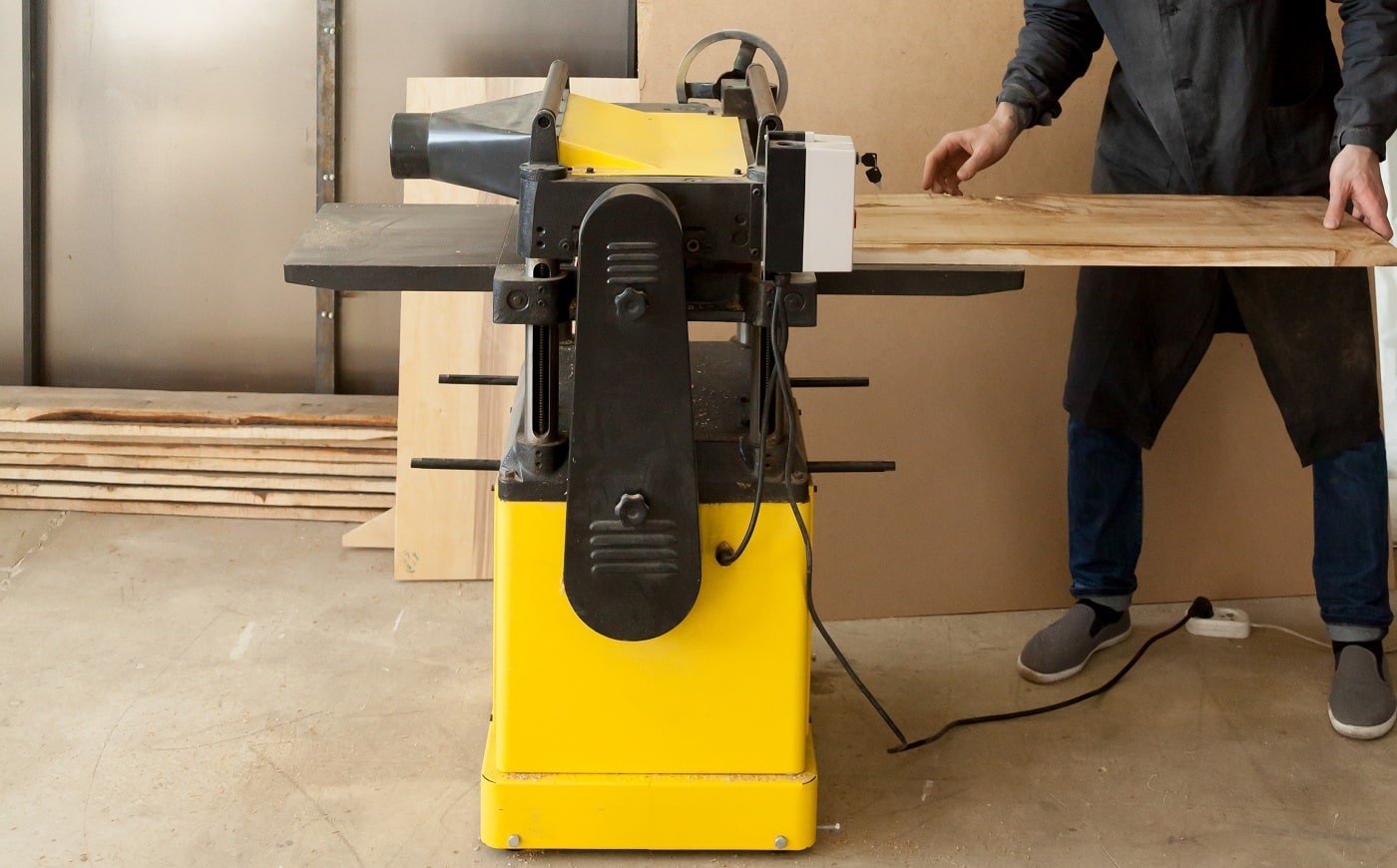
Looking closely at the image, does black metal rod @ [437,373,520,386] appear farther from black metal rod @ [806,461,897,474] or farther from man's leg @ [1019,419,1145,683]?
man's leg @ [1019,419,1145,683]

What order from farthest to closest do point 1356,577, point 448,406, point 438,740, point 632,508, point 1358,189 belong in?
point 448,406, point 1356,577, point 438,740, point 1358,189, point 632,508

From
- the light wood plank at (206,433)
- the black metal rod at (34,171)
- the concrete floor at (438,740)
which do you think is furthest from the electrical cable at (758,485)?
the black metal rod at (34,171)

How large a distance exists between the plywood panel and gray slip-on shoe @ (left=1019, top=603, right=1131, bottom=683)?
0.25 metres

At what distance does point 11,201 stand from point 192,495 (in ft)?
2.87

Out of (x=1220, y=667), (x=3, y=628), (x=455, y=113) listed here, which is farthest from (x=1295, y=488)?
(x=3, y=628)

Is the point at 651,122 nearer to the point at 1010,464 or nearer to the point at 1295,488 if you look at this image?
the point at 1010,464

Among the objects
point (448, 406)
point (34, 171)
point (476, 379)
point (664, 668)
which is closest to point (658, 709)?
point (664, 668)

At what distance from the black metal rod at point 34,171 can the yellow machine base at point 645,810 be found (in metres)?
2.09

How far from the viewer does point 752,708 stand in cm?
176

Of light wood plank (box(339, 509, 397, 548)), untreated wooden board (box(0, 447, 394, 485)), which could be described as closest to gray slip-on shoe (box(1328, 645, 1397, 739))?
light wood plank (box(339, 509, 397, 548))

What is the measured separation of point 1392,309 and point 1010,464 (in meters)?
1.11

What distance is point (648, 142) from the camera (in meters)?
1.72

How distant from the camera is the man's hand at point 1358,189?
1867 mm

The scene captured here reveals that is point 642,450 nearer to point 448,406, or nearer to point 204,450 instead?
point 448,406
